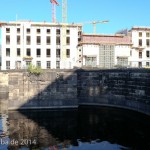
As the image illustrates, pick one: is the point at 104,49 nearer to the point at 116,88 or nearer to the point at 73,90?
the point at 116,88

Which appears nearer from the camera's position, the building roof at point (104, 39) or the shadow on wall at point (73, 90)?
the shadow on wall at point (73, 90)

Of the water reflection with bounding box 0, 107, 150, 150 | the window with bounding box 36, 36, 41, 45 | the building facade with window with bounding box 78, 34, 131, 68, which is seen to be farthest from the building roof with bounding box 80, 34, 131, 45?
the water reflection with bounding box 0, 107, 150, 150

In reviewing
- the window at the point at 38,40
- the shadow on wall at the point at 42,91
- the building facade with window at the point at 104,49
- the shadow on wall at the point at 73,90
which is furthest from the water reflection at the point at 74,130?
the window at the point at 38,40

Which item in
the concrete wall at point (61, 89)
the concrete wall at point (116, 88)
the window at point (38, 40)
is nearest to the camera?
the concrete wall at point (116, 88)

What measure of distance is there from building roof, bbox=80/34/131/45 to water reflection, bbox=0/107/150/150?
37175 millimetres

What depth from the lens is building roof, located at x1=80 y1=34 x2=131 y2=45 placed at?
8037 cm

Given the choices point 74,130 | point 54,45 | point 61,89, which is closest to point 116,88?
point 61,89

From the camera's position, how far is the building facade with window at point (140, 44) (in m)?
89.2

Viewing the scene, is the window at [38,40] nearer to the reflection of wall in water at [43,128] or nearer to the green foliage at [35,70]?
the green foliage at [35,70]

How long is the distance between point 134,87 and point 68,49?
151 ft

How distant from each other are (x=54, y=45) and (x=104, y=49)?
1656 cm

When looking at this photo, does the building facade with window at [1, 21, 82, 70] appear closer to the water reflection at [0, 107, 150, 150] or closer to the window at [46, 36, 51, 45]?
the window at [46, 36, 51, 45]

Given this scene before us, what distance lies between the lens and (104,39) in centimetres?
8175

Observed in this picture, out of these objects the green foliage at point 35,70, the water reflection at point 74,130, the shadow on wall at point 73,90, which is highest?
the green foliage at point 35,70
